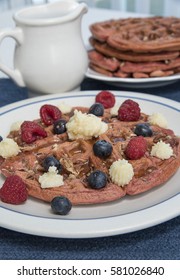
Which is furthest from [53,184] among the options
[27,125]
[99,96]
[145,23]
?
[145,23]

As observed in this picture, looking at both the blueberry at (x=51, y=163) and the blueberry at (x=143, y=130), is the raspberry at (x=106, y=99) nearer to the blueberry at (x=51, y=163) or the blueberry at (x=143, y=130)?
the blueberry at (x=143, y=130)

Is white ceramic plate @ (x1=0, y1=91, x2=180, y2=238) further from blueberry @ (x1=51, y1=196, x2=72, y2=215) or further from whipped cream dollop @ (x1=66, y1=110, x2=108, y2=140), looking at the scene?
whipped cream dollop @ (x1=66, y1=110, x2=108, y2=140)

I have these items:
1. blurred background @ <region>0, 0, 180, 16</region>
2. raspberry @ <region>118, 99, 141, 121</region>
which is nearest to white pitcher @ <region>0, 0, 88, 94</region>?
raspberry @ <region>118, 99, 141, 121</region>

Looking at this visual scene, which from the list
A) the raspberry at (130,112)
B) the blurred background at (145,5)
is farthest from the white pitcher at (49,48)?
the blurred background at (145,5)

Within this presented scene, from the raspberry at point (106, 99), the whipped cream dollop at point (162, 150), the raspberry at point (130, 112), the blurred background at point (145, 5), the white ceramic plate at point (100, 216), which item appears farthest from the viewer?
the blurred background at point (145, 5)

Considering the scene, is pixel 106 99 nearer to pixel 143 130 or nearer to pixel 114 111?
pixel 114 111

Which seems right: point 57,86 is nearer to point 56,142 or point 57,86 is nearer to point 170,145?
point 56,142

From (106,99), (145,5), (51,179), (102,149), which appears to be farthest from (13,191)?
(145,5)
